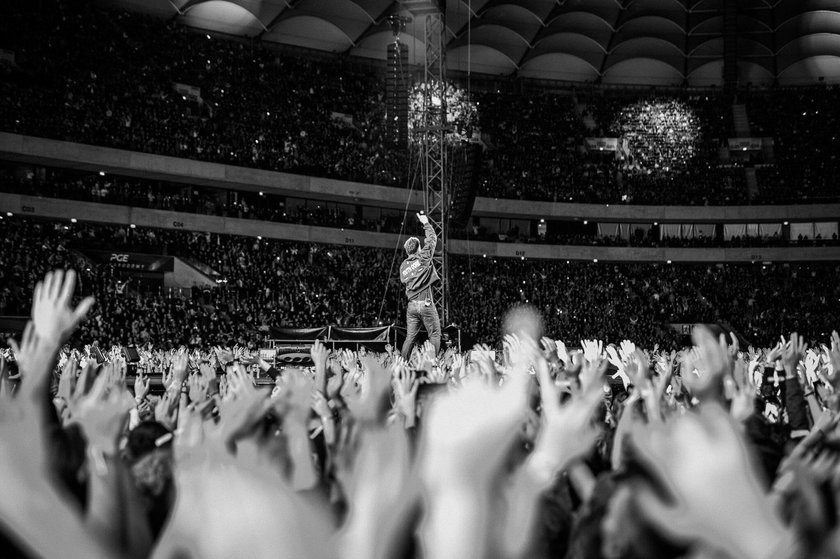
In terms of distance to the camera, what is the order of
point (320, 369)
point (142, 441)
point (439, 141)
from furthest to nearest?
point (439, 141) → point (320, 369) → point (142, 441)

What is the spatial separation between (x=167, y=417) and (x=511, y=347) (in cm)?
254

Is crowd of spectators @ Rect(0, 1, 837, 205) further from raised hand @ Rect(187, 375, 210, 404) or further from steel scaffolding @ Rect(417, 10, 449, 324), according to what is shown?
raised hand @ Rect(187, 375, 210, 404)

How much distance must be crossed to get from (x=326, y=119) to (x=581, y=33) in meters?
14.6

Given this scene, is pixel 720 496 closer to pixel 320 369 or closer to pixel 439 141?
pixel 320 369

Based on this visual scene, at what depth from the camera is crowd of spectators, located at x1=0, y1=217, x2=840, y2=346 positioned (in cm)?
2958

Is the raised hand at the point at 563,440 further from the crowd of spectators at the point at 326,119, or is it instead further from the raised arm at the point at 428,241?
the crowd of spectators at the point at 326,119

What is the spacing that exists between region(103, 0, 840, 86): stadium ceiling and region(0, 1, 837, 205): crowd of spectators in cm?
119

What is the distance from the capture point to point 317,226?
40.6 m

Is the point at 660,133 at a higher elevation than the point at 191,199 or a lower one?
higher

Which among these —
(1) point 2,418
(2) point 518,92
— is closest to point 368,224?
(2) point 518,92

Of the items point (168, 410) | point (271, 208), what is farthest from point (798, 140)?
point (168, 410)

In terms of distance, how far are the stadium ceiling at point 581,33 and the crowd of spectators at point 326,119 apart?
3.91ft

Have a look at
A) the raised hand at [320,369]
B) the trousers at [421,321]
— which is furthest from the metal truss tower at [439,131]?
the raised hand at [320,369]

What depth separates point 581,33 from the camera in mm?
45812
